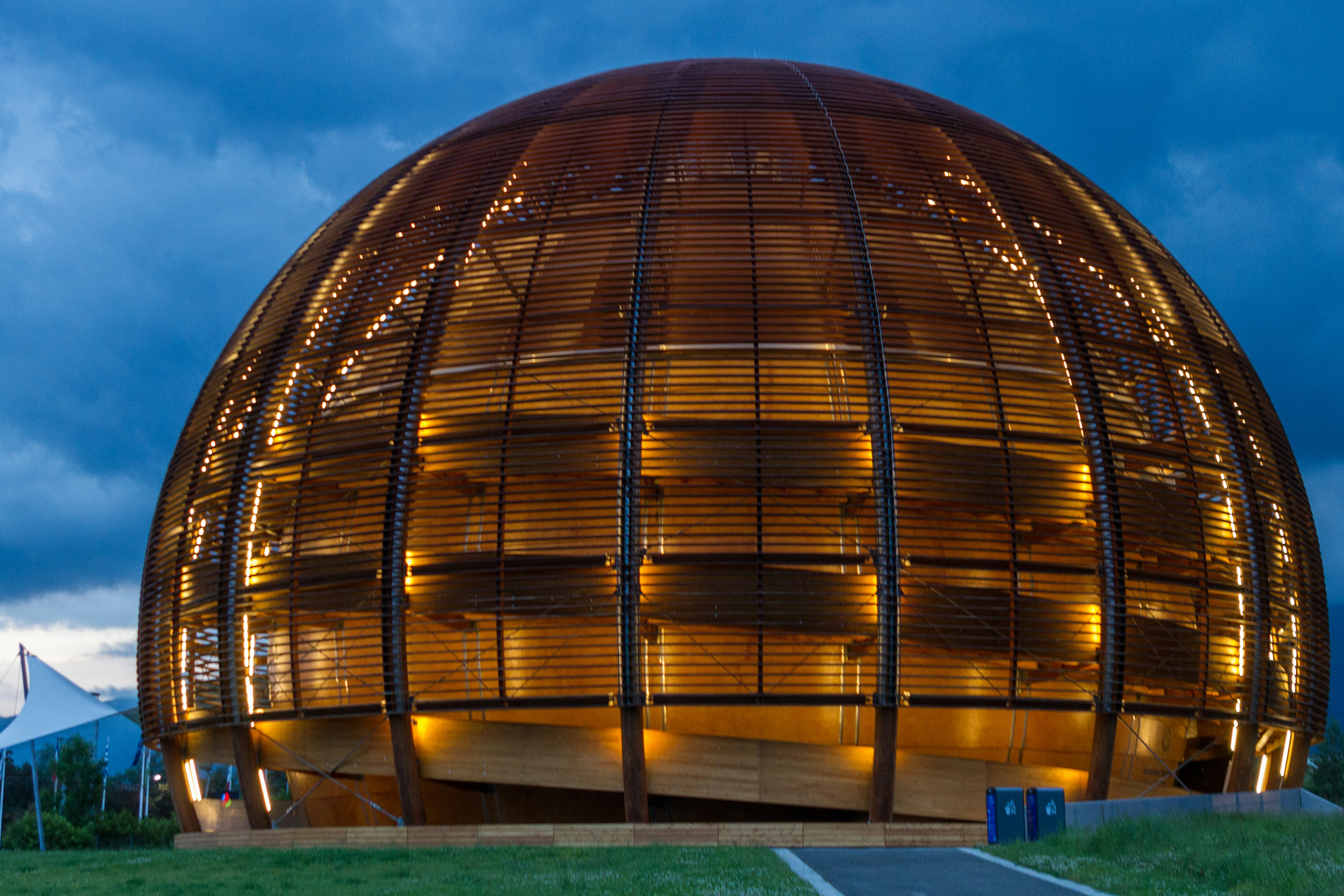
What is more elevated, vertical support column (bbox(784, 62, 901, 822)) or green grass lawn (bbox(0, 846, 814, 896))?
vertical support column (bbox(784, 62, 901, 822))

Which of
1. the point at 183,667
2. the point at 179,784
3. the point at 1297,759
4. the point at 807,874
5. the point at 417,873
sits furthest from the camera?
the point at 1297,759

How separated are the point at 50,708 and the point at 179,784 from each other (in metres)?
22.9

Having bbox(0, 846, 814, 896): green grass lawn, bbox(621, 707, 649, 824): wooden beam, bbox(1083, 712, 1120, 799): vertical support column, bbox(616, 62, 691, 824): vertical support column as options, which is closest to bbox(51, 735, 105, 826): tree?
bbox(0, 846, 814, 896): green grass lawn

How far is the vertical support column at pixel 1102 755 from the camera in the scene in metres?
20.3

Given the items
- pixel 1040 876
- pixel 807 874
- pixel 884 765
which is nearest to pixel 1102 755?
pixel 884 765

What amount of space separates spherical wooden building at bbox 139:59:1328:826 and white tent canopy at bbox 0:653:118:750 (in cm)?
2081

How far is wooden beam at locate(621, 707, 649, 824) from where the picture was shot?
19.4m

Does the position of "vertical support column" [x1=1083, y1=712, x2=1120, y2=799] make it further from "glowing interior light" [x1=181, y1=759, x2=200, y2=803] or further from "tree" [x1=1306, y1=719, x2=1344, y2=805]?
"tree" [x1=1306, y1=719, x2=1344, y2=805]

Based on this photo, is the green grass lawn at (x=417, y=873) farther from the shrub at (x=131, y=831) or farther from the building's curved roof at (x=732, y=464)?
the shrub at (x=131, y=831)

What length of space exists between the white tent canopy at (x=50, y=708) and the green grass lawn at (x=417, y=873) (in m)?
25.8

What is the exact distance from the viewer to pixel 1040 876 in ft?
41.3

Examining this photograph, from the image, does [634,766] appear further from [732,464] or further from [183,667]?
[183,667]

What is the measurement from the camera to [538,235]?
2238 centimetres

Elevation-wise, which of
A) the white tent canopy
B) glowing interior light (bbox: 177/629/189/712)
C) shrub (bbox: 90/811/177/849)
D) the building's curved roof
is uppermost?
the building's curved roof
